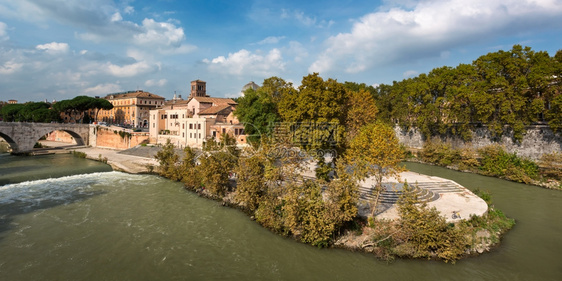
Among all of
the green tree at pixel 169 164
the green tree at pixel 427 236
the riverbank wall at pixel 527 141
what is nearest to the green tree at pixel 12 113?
the green tree at pixel 169 164

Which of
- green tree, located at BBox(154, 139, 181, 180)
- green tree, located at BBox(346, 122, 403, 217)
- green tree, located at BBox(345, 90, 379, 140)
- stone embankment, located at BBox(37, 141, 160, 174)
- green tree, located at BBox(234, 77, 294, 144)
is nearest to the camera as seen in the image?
green tree, located at BBox(346, 122, 403, 217)

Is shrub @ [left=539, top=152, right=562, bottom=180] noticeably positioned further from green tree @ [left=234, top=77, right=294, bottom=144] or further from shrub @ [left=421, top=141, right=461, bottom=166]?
green tree @ [left=234, top=77, right=294, bottom=144]

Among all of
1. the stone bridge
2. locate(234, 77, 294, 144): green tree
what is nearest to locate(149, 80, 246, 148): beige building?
locate(234, 77, 294, 144): green tree

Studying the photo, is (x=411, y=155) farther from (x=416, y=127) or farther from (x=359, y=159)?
(x=359, y=159)

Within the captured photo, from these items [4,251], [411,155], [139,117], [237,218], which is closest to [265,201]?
[237,218]

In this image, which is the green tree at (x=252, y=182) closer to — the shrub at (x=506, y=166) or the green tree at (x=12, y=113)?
the shrub at (x=506, y=166)

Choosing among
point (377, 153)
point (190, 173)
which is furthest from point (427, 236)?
point (190, 173)

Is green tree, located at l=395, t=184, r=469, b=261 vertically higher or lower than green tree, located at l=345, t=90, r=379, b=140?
lower
